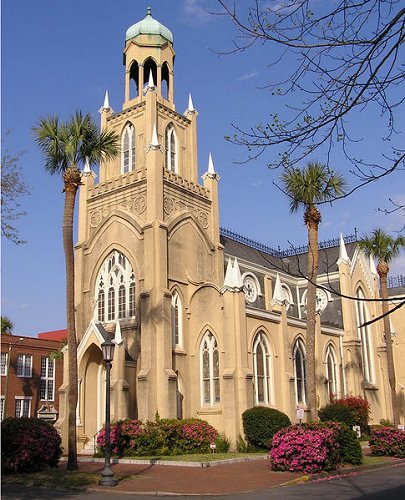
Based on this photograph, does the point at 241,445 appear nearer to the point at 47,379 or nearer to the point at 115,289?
A: the point at 115,289

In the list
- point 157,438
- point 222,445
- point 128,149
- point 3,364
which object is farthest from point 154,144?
point 3,364

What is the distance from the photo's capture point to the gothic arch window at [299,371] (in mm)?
35969

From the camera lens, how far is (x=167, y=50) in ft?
133

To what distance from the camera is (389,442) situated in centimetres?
2641

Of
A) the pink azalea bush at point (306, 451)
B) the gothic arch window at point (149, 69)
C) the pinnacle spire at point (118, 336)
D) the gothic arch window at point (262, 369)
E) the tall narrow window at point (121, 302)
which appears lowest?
the pink azalea bush at point (306, 451)

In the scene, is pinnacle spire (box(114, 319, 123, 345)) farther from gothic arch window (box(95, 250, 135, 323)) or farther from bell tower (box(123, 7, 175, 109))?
bell tower (box(123, 7, 175, 109))

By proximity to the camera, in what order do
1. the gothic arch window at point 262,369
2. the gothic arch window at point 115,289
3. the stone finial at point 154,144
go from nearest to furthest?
the gothic arch window at point 262,369
the gothic arch window at point 115,289
the stone finial at point 154,144

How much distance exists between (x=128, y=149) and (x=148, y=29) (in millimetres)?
8651

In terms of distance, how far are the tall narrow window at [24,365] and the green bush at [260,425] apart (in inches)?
1050

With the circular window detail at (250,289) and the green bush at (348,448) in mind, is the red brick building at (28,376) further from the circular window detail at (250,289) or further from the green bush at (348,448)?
the green bush at (348,448)

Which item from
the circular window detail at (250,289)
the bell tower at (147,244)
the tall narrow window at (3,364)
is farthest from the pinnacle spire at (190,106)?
the tall narrow window at (3,364)

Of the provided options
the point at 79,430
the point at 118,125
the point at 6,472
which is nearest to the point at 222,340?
the point at 79,430

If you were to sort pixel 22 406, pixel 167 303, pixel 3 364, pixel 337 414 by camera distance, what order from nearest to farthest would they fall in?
pixel 167 303
pixel 337 414
pixel 22 406
pixel 3 364

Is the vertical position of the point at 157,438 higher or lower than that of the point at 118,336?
lower
